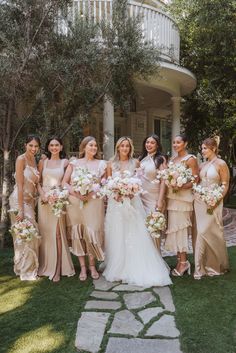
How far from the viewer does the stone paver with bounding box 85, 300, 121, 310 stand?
15.0ft

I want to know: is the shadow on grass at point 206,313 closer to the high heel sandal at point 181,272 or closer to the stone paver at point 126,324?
the high heel sandal at point 181,272

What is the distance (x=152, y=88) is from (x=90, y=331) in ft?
34.2

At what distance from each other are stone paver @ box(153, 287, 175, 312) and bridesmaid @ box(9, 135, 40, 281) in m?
1.84

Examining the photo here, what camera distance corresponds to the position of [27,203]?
18.8 feet

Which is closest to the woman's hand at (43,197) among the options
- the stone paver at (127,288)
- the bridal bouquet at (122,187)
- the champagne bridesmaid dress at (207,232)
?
the bridal bouquet at (122,187)

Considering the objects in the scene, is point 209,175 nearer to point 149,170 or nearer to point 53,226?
point 149,170

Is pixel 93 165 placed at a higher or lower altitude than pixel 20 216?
higher

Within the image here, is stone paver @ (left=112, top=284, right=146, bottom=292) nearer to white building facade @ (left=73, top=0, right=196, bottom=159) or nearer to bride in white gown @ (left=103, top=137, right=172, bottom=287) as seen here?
bride in white gown @ (left=103, top=137, right=172, bottom=287)

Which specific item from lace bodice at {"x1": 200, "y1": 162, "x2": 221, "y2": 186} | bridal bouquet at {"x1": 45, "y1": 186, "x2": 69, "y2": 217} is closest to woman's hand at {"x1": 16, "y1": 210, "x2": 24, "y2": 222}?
bridal bouquet at {"x1": 45, "y1": 186, "x2": 69, "y2": 217}

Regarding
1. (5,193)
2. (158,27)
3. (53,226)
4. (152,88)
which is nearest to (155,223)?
(53,226)

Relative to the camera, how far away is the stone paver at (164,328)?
3.86 meters

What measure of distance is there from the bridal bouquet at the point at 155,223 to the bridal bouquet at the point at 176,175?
0.47 meters

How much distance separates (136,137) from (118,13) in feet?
32.8

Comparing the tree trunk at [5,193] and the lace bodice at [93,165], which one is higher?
the lace bodice at [93,165]
